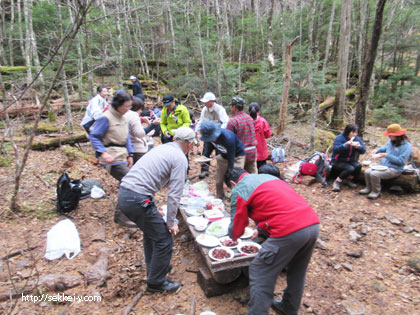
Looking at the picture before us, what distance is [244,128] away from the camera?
466cm

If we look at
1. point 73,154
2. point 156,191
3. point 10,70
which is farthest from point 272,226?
point 10,70

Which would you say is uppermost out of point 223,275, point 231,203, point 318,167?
point 231,203

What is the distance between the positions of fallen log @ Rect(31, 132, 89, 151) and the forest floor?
4.49 feet

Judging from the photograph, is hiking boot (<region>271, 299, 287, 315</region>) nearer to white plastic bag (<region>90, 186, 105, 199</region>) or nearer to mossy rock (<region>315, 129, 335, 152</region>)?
white plastic bag (<region>90, 186, 105, 199</region>)

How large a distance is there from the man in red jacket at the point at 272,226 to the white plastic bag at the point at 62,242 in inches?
100

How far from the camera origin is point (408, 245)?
392cm

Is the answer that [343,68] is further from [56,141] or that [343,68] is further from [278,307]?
[56,141]

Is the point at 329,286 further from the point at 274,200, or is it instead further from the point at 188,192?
the point at 188,192

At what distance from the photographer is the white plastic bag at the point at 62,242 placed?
134 inches

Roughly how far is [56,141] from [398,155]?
861 cm

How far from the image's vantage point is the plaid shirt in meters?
4.64

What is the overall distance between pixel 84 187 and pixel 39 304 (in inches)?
102

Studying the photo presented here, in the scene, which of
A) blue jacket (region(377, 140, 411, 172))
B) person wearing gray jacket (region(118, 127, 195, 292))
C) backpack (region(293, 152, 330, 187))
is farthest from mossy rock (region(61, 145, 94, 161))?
blue jacket (region(377, 140, 411, 172))

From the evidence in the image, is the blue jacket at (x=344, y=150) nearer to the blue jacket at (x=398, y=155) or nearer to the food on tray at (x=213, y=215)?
the blue jacket at (x=398, y=155)
